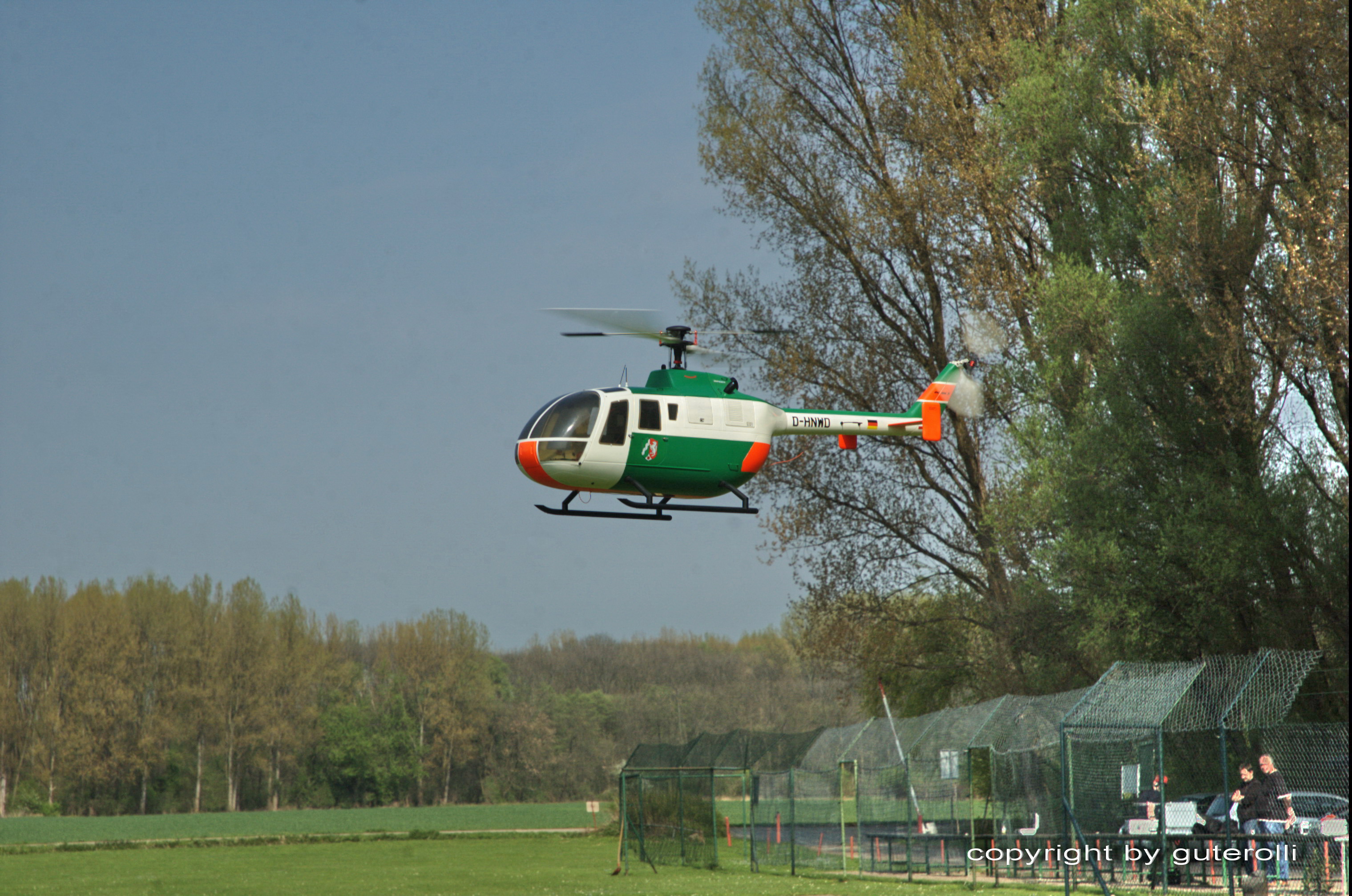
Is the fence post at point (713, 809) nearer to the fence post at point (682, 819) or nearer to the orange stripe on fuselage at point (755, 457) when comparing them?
the fence post at point (682, 819)

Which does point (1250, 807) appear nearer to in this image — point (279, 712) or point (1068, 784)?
point (1068, 784)

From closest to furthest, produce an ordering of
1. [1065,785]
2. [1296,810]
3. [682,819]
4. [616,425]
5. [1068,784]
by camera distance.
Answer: [1065,785] → [1068,784] → [616,425] → [1296,810] → [682,819]

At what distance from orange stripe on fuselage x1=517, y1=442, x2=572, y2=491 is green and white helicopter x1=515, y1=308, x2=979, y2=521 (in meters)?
0.01

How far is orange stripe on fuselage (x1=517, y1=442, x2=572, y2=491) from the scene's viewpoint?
50.3 feet

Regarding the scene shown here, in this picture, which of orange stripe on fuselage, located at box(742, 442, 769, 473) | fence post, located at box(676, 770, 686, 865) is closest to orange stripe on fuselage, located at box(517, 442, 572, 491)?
orange stripe on fuselage, located at box(742, 442, 769, 473)

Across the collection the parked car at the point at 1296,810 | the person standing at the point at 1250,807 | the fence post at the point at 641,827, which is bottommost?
the fence post at the point at 641,827

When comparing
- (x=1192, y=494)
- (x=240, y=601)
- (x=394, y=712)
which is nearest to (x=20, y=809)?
(x=240, y=601)

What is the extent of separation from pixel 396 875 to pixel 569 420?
15.4 meters

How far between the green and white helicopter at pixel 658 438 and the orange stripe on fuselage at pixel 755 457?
0.01 m

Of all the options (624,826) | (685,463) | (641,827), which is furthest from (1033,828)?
(685,463)

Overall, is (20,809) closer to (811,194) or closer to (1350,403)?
(811,194)

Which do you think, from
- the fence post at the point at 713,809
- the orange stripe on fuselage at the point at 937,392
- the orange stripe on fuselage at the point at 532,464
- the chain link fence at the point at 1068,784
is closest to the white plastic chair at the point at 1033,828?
the chain link fence at the point at 1068,784

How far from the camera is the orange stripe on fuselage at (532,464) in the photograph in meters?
15.3

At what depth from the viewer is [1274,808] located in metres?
14.2
